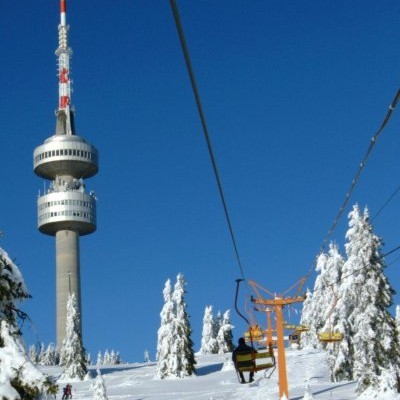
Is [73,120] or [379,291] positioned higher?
[73,120]

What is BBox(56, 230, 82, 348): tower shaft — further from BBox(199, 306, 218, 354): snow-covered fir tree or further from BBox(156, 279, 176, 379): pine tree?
BBox(156, 279, 176, 379): pine tree

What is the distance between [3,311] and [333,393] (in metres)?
51.1

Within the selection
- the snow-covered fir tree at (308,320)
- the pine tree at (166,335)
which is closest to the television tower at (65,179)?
the snow-covered fir tree at (308,320)

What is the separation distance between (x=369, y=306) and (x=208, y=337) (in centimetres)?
8638

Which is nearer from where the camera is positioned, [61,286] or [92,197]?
[61,286]

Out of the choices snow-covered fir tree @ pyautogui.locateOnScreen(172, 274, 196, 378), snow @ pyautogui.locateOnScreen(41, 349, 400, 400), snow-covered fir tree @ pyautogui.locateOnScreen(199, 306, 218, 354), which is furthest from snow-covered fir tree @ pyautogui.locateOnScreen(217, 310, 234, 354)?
snow-covered fir tree @ pyautogui.locateOnScreen(172, 274, 196, 378)

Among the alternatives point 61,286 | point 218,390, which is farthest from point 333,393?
point 61,286

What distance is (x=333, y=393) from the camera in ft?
200

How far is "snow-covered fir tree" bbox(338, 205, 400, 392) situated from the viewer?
5444 cm

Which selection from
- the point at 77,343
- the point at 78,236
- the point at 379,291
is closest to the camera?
the point at 379,291

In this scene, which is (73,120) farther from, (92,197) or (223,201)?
(223,201)

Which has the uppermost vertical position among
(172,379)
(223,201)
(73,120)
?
(73,120)

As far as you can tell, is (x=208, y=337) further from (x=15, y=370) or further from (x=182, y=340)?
(x=15, y=370)

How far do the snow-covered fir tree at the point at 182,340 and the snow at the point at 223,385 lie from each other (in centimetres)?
148
